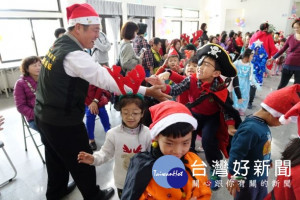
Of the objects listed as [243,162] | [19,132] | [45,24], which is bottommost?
[19,132]

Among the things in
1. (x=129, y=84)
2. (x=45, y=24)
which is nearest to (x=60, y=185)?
(x=129, y=84)

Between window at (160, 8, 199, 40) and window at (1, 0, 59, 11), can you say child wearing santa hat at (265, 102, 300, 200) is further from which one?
window at (160, 8, 199, 40)

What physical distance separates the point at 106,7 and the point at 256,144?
626cm

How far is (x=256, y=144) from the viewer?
3.67 ft

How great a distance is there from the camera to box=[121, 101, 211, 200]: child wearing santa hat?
29.5 inches

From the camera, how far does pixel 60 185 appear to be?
1.68m

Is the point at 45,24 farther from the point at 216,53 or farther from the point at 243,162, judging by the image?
the point at 243,162

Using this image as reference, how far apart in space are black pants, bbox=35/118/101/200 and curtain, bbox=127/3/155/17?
6.59 m

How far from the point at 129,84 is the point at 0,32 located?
17.2ft

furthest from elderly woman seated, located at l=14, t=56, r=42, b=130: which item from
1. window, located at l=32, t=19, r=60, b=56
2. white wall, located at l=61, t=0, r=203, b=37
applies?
white wall, located at l=61, t=0, r=203, b=37

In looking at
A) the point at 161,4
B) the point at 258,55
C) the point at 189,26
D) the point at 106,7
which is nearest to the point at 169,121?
the point at 258,55

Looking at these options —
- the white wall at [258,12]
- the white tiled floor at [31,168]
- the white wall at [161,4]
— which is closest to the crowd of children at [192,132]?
the white tiled floor at [31,168]

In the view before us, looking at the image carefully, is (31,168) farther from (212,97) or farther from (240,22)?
(240,22)

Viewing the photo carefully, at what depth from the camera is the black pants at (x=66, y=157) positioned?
131cm
